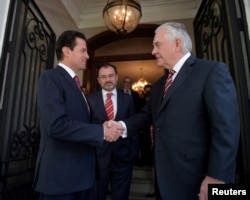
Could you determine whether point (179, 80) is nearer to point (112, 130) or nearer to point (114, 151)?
point (112, 130)

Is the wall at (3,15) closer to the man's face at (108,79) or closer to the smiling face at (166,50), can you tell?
the man's face at (108,79)

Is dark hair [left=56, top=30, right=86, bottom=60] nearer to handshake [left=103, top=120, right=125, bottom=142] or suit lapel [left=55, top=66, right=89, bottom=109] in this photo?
suit lapel [left=55, top=66, right=89, bottom=109]

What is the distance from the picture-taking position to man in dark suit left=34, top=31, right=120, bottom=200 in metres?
1.12

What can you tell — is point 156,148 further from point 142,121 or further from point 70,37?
point 70,37

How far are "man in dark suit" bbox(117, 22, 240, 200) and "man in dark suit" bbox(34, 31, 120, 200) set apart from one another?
0.38m

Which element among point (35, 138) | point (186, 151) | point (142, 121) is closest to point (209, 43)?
point (142, 121)

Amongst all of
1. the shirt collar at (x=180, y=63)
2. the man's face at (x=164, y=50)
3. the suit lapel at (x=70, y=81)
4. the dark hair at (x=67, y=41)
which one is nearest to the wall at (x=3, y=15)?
the dark hair at (x=67, y=41)

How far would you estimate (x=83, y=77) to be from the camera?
4.21m

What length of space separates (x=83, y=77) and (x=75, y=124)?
3151 mm

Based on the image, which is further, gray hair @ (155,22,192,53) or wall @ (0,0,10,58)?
wall @ (0,0,10,58)

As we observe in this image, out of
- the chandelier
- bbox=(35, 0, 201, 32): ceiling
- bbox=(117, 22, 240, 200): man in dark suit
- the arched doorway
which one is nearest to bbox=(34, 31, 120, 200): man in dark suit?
bbox=(117, 22, 240, 200): man in dark suit

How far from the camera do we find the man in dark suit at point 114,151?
6.23ft

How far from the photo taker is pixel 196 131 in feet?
3.65

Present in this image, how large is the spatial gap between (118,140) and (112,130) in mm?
556
